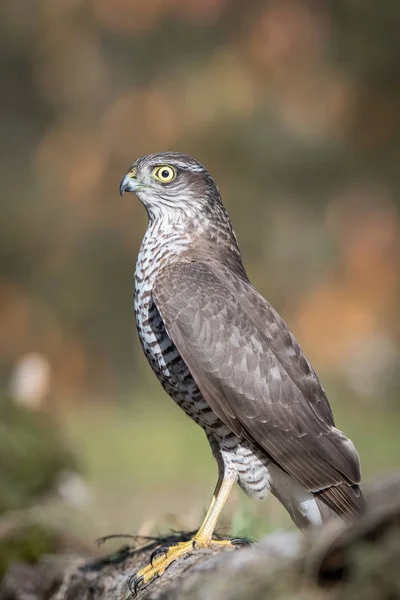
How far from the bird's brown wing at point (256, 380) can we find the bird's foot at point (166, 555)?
391 mm

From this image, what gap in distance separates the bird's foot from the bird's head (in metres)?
1.45

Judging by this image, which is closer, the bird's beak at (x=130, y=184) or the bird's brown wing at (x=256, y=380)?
the bird's brown wing at (x=256, y=380)

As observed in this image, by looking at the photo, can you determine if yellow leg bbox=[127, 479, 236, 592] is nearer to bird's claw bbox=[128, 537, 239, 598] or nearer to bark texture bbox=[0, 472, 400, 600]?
bird's claw bbox=[128, 537, 239, 598]

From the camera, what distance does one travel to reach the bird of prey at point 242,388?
11.6 feet

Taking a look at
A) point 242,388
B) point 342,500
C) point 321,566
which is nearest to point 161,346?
point 242,388

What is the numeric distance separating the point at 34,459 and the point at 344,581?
3678 millimetres

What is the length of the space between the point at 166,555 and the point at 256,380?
754mm

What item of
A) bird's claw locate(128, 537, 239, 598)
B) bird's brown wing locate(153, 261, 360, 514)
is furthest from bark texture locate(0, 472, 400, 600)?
bird's brown wing locate(153, 261, 360, 514)

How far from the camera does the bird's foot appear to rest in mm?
3175

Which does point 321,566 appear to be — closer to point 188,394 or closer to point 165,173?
point 188,394

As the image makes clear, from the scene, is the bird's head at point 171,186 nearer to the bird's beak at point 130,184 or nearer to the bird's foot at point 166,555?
the bird's beak at point 130,184

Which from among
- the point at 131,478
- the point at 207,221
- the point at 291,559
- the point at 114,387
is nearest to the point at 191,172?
the point at 207,221

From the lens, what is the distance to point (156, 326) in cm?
367

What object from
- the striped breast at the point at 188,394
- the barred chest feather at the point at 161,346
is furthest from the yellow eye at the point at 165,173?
the striped breast at the point at 188,394
